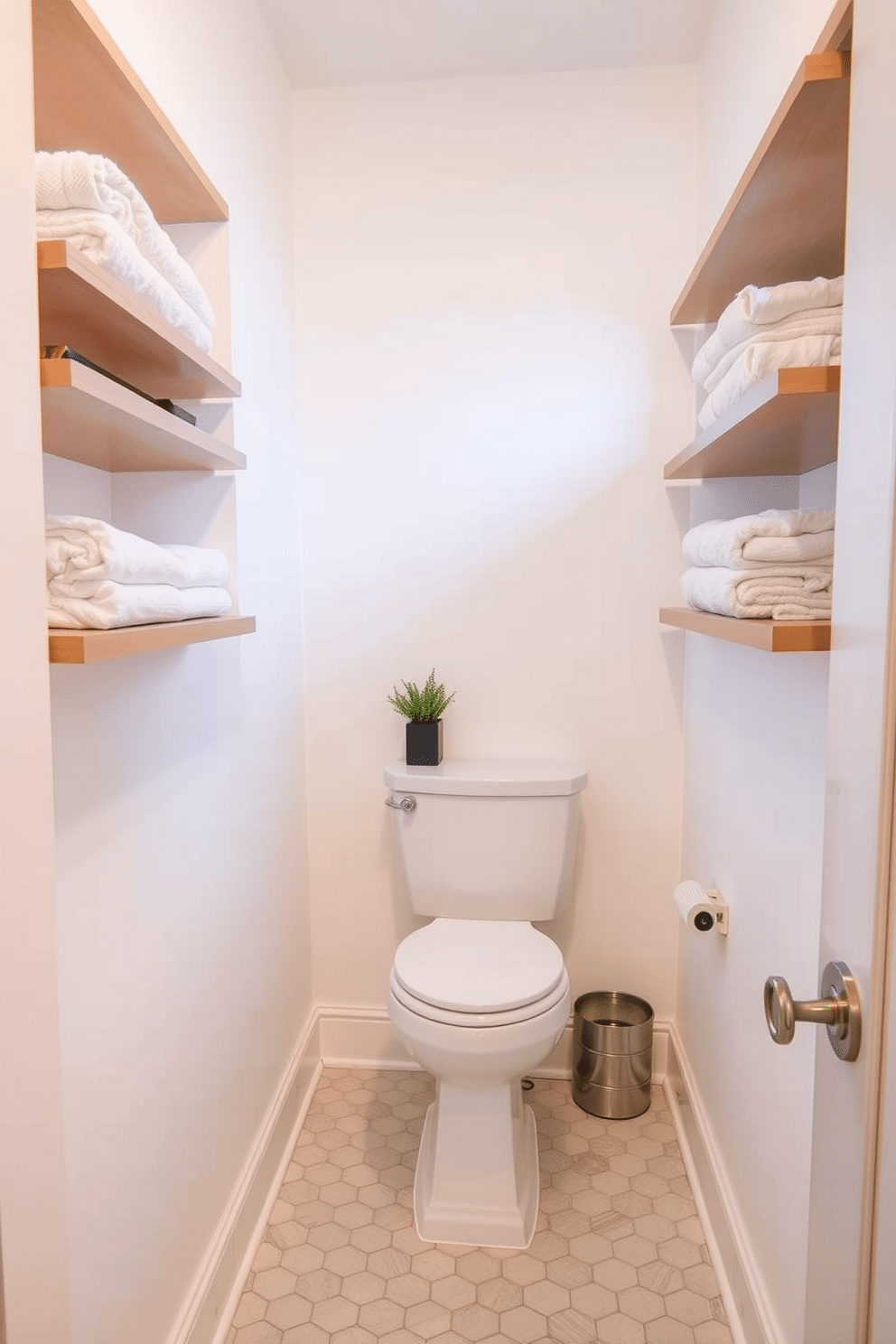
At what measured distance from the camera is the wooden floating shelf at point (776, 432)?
2.75 feet

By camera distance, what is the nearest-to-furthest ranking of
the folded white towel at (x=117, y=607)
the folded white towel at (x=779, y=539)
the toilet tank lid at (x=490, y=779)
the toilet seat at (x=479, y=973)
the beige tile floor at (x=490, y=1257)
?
the folded white towel at (x=117, y=607) < the folded white towel at (x=779, y=539) < the beige tile floor at (x=490, y=1257) < the toilet seat at (x=479, y=973) < the toilet tank lid at (x=490, y=779)

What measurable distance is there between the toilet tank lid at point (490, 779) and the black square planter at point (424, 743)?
16 mm

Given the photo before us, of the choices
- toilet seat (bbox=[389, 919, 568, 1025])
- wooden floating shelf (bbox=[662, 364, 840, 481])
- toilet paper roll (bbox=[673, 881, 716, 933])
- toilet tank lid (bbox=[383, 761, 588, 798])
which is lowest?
toilet seat (bbox=[389, 919, 568, 1025])

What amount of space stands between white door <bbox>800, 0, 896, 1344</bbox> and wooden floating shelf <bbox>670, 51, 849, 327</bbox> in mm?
190

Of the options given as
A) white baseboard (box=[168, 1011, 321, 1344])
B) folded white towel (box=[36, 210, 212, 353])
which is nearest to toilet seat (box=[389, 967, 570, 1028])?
white baseboard (box=[168, 1011, 321, 1344])

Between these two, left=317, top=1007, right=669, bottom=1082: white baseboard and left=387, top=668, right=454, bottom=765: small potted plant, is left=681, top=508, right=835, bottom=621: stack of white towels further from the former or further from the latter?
left=317, top=1007, right=669, bottom=1082: white baseboard

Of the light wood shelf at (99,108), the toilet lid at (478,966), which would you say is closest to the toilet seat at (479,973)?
the toilet lid at (478,966)

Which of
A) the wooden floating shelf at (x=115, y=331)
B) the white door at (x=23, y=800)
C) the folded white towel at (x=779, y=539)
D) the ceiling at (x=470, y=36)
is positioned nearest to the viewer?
the white door at (x=23, y=800)

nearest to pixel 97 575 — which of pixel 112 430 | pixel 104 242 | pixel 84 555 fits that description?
pixel 84 555

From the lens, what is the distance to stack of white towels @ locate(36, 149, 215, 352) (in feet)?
2.58

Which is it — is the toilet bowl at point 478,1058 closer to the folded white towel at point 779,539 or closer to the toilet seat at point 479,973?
the toilet seat at point 479,973

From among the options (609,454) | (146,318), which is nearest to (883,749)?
(146,318)

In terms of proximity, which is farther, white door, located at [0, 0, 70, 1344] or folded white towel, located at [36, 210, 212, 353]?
folded white towel, located at [36, 210, 212, 353]

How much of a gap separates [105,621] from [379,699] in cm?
122
